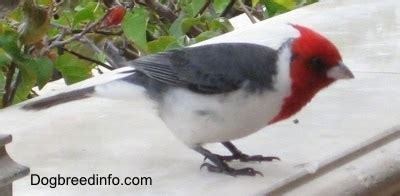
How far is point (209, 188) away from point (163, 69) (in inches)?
10.2

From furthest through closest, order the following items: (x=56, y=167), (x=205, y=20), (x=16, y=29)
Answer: (x=205, y=20)
(x=16, y=29)
(x=56, y=167)

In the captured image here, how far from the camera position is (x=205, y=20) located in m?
3.08

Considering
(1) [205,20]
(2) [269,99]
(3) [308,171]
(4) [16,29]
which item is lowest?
(1) [205,20]

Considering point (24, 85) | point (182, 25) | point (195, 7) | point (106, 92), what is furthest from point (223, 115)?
point (195, 7)

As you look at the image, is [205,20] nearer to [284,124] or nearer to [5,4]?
[284,124]

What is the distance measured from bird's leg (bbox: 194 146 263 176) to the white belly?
44 millimetres

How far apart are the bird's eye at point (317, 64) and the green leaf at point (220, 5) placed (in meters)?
1.65

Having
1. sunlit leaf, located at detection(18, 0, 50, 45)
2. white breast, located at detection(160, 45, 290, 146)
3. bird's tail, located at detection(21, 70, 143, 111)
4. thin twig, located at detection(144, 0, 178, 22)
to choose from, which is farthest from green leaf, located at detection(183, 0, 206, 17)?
white breast, located at detection(160, 45, 290, 146)

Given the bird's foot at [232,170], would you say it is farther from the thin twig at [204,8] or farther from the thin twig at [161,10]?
the thin twig at [161,10]

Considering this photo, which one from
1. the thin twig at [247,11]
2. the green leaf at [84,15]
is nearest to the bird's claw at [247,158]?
the green leaf at [84,15]

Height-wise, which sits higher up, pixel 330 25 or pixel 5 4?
pixel 5 4

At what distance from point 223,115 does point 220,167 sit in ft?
0.41

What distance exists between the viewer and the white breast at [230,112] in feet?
5.33

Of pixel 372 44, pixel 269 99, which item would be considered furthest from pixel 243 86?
pixel 372 44
